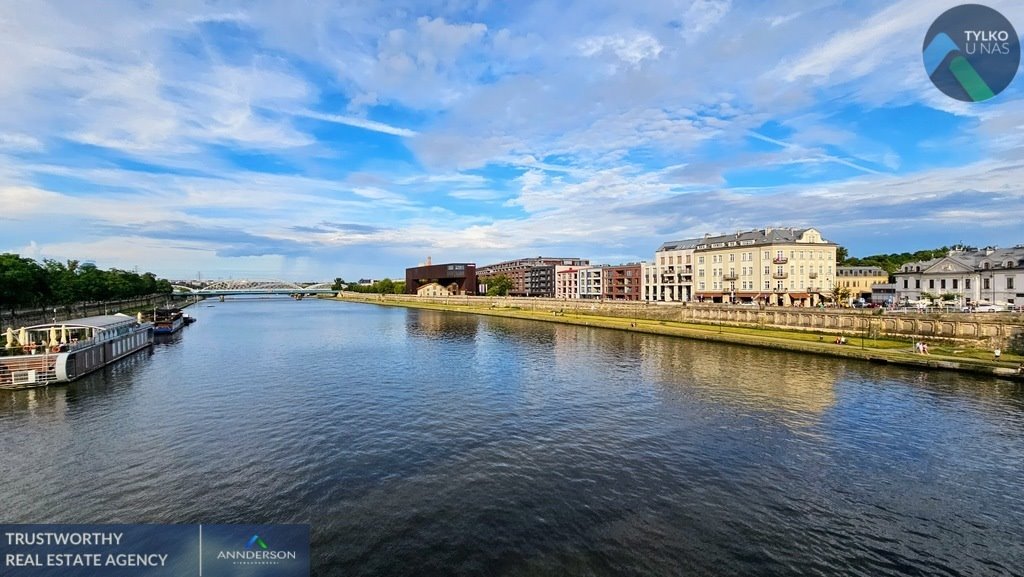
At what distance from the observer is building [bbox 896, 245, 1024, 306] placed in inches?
2963

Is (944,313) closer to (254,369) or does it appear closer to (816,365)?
(816,365)

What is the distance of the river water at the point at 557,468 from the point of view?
16547 mm

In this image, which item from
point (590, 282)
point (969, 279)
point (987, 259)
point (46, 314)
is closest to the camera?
point (987, 259)

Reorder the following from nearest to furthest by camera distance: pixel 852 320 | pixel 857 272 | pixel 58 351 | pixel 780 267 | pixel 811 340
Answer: pixel 58 351, pixel 811 340, pixel 852 320, pixel 780 267, pixel 857 272

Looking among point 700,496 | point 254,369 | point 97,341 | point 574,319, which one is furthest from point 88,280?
point 700,496

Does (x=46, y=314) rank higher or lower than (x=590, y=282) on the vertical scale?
lower

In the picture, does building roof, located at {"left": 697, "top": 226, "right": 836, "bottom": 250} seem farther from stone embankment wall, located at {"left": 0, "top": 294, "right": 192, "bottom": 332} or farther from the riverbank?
stone embankment wall, located at {"left": 0, "top": 294, "right": 192, "bottom": 332}

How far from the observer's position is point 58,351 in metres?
43.8

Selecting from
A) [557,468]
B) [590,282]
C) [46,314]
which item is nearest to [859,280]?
[590,282]

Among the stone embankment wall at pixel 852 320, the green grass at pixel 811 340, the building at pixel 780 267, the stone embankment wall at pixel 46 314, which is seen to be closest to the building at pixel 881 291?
the building at pixel 780 267

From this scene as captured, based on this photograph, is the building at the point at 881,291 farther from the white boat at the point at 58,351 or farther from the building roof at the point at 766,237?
the white boat at the point at 58,351

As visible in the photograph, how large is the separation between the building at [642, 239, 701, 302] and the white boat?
401ft

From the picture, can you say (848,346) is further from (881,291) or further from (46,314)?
(46,314)

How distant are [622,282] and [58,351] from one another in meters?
148
